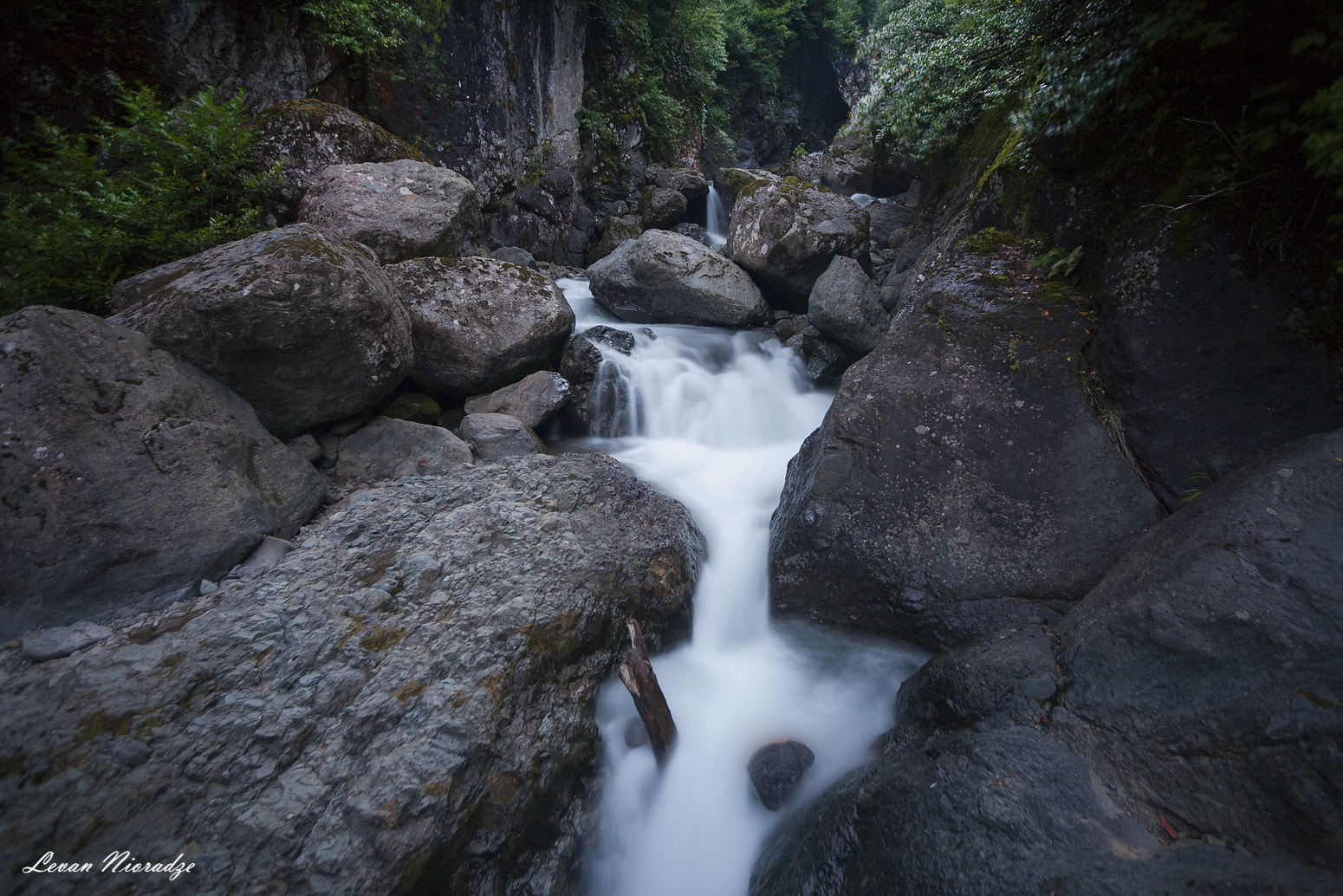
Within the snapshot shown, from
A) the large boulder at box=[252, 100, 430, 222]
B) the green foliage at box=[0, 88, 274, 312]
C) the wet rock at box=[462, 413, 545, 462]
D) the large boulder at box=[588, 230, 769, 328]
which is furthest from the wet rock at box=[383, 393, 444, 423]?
the large boulder at box=[588, 230, 769, 328]

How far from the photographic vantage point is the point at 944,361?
4012mm

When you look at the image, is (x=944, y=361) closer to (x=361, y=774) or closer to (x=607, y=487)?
(x=607, y=487)

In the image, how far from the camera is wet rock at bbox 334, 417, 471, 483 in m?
4.63

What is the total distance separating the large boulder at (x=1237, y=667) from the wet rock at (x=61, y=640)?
178 inches

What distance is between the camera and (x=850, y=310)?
24.1ft

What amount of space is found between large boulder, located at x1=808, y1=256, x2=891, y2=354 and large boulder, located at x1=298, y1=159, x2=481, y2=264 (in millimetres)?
5052

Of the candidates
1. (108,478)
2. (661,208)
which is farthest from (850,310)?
(108,478)

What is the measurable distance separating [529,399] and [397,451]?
1682mm

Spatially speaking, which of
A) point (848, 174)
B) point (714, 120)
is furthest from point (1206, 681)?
point (714, 120)

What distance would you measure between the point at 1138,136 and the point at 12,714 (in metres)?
6.61

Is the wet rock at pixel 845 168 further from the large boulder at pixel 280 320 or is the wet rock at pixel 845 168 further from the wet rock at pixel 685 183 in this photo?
the large boulder at pixel 280 320

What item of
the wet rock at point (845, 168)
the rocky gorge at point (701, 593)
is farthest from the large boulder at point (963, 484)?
the wet rock at point (845, 168)

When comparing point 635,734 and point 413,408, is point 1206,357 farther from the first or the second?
point 413,408

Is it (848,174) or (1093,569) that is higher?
(848,174)
